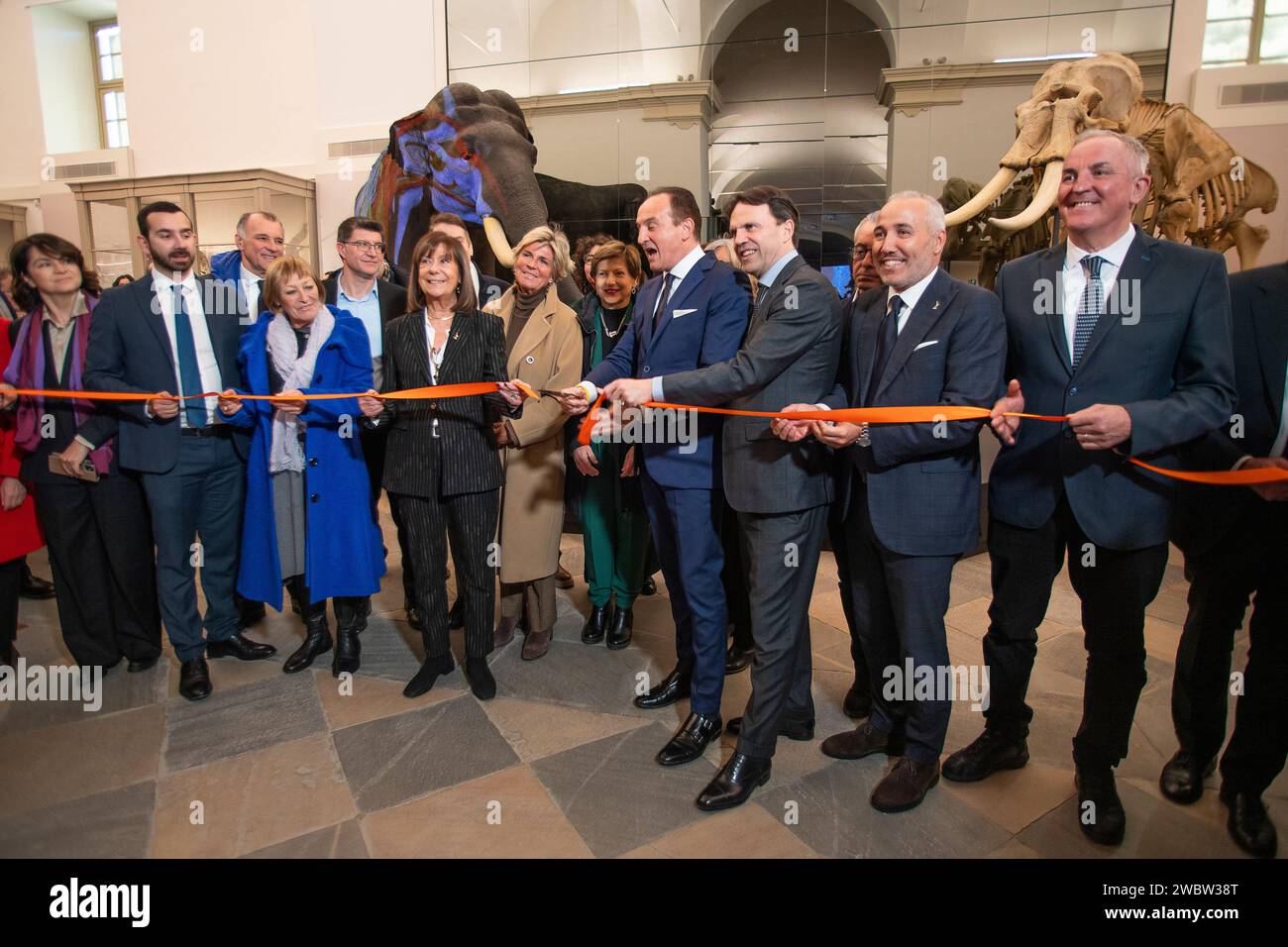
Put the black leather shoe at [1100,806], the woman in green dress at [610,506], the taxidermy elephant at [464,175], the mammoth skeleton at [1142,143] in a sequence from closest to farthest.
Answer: the black leather shoe at [1100,806], the woman in green dress at [610,506], the mammoth skeleton at [1142,143], the taxidermy elephant at [464,175]

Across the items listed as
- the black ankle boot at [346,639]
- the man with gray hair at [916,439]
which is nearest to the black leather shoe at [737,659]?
the man with gray hair at [916,439]

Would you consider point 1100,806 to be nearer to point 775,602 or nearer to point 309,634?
point 775,602

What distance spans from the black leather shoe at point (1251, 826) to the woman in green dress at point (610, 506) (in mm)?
2575

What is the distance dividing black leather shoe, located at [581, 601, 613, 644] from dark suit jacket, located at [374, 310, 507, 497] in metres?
1.13

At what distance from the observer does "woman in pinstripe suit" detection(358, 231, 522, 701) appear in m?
3.21

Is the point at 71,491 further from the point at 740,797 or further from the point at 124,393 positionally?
the point at 740,797

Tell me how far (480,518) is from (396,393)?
0.65m

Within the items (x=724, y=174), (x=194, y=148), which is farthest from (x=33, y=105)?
(x=724, y=174)

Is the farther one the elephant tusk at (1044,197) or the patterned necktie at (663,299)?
the elephant tusk at (1044,197)

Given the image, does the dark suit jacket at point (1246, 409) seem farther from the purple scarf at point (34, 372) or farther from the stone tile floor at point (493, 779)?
the purple scarf at point (34, 372)

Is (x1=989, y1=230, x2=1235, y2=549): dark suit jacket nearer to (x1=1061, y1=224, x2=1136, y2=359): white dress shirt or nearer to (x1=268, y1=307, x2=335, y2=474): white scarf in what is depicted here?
(x1=1061, y1=224, x2=1136, y2=359): white dress shirt

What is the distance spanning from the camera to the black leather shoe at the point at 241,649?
3779 mm

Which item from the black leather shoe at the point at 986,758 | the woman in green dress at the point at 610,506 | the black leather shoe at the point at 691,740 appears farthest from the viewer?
the woman in green dress at the point at 610,506

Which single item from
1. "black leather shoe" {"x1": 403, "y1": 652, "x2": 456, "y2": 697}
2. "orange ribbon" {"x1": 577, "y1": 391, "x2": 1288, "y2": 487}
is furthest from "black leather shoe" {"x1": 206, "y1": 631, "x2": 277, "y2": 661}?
"orange ribbon" {"x1": 577, "y1": 391, "x2": 1288, "y2": 487}
